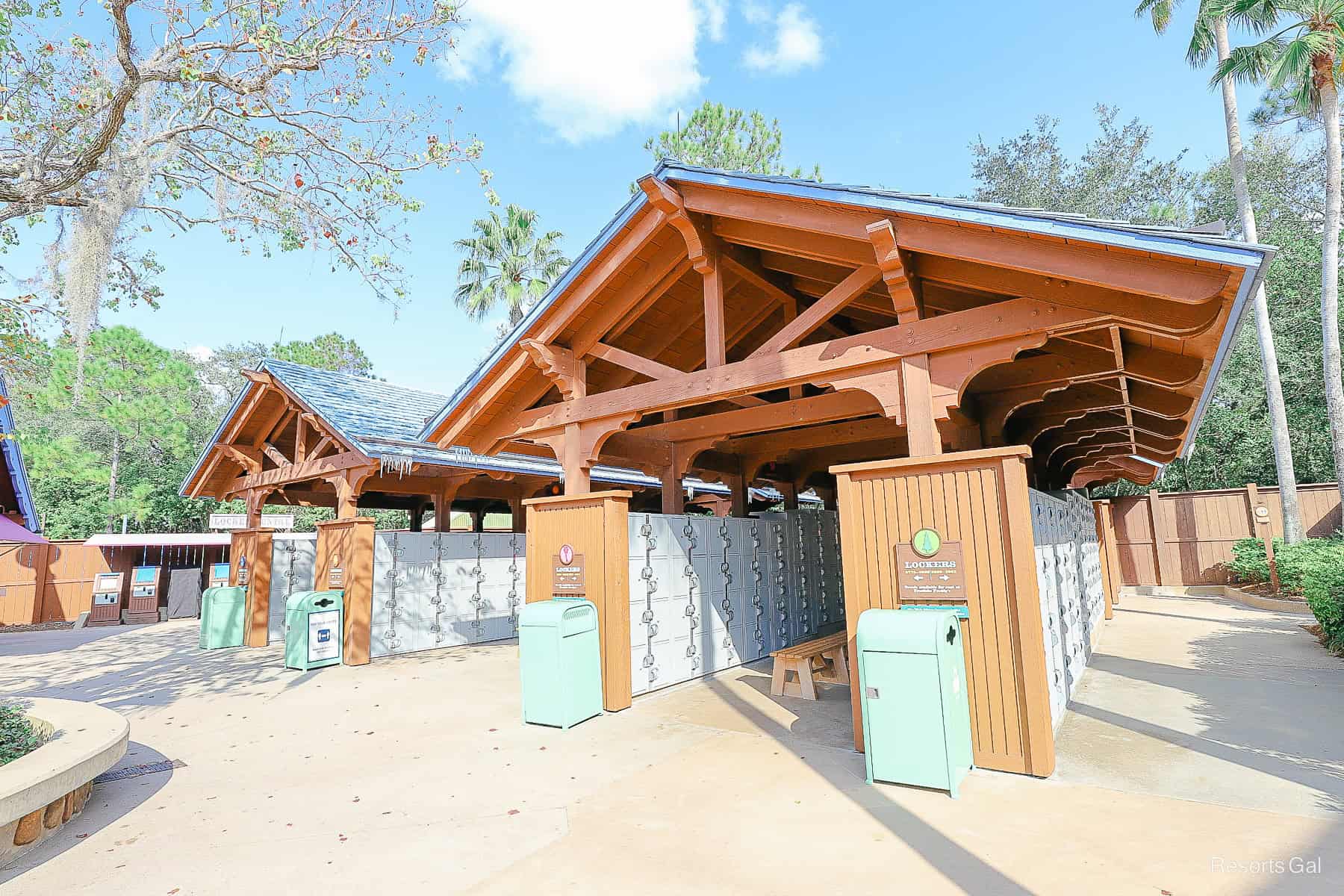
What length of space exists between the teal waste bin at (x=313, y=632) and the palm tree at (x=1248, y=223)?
733 inches

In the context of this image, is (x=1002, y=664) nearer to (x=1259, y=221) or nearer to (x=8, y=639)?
(x=8, y=639)

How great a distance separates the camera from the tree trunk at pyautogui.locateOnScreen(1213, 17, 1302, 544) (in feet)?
48.2

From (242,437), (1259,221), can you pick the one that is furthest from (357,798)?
(1259,221)

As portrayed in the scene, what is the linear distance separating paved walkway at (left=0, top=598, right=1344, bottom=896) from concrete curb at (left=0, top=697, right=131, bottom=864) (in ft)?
0.48

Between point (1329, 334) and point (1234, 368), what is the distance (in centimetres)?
791

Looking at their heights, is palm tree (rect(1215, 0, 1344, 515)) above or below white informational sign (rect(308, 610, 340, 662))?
above

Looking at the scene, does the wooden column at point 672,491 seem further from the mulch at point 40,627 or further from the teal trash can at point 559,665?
the mulch at point 40,627

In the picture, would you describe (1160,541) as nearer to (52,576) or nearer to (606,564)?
(606,564)

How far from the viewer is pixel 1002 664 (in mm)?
4543

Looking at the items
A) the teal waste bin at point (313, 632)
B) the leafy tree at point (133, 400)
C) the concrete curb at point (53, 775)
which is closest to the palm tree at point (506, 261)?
the leafy tree at point (133, 400)

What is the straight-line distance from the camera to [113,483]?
2372 cm

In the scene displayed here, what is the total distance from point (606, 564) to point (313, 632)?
5.39 meters

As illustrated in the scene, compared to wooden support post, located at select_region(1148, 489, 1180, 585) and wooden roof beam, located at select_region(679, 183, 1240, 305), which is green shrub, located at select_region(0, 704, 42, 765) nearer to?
wooden roof beam, located at select_region(679, 183, 1240, 305)

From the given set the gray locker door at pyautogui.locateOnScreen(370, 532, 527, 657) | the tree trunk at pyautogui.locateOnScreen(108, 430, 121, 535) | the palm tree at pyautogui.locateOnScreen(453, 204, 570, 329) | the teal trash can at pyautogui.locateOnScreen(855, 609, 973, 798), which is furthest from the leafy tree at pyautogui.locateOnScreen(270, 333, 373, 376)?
the teal trash can at pyautogui.locateOnScreen(855, 609, 973, 798)
